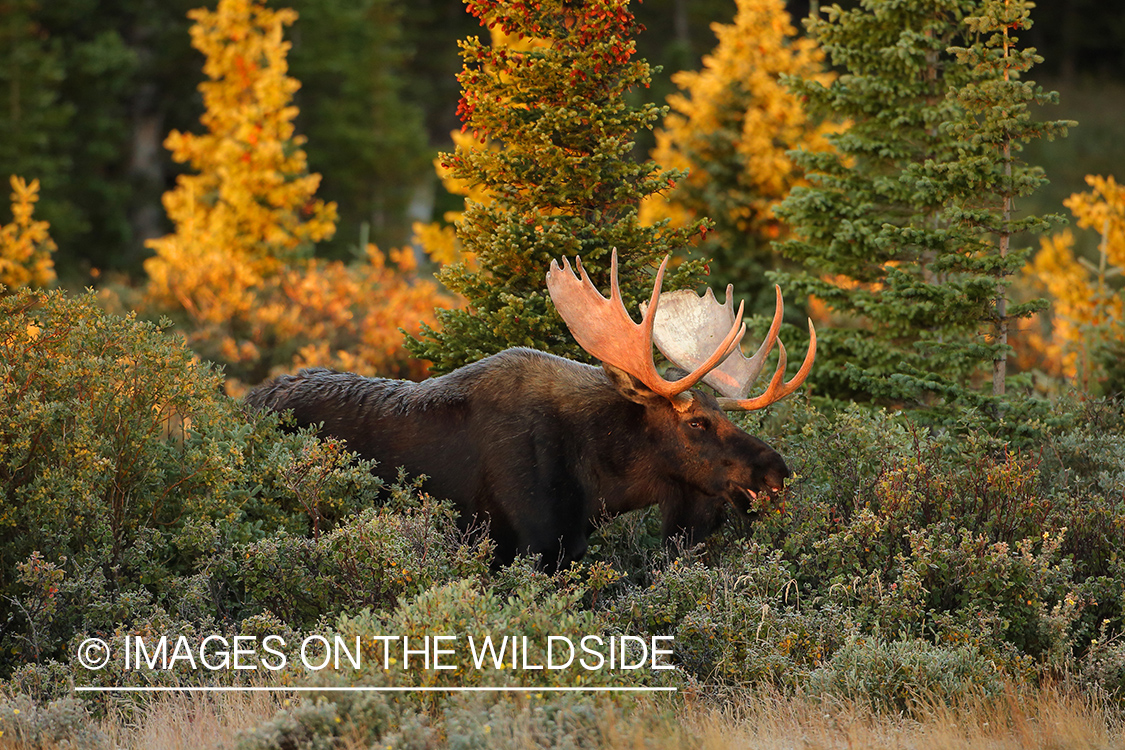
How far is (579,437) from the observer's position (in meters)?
6.43

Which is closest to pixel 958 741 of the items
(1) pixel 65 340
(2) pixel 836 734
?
(2) pixel 836 734

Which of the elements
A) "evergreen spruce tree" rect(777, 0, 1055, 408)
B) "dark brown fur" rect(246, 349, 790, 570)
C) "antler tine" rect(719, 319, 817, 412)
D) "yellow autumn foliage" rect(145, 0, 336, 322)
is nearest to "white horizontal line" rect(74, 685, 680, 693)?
"dark brown fur" rect(246, 349, 790, 570)

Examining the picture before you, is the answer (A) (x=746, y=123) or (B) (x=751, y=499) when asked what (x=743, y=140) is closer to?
(A) (x=746, y=123)

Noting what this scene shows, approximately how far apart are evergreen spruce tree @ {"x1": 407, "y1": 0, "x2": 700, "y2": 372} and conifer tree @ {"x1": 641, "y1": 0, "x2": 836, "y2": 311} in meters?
6.13

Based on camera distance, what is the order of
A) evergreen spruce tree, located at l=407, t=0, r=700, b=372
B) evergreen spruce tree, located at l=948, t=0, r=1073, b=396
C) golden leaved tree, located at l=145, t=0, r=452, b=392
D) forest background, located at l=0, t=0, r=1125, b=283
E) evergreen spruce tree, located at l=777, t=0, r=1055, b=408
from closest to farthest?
evergreen spruce tree, located at l=407, t=0, r=700, b=372 < evergreen spruce tree, located at l=948, t=0, r=1073, b=396 < evergreen spruce tree, located at l=777, t=0, r=1055, b=408 < golden leaved tree, located at l=145, t=0, r=452, b=392 < forest background, located at l=0, t=0, r=1125, b=283

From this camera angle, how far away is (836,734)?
4523 mm

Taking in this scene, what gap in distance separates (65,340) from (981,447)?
538 cm

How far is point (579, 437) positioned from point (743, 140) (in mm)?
9206

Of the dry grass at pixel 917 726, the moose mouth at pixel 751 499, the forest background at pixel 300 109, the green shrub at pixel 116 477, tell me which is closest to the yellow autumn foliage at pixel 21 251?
the forest background at pixel 300 109

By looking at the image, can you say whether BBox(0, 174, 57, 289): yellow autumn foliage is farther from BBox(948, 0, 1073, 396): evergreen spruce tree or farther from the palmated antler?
BBox(948, 0, 1073, 396): evergreen spruce tree

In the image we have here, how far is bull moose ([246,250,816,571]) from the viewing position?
6.23 m

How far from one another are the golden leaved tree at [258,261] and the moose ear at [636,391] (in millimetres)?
6457

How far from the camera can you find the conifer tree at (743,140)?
14367 mm

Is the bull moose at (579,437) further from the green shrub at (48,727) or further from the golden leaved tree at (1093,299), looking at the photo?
the golden leaved tree at (1093,299)
